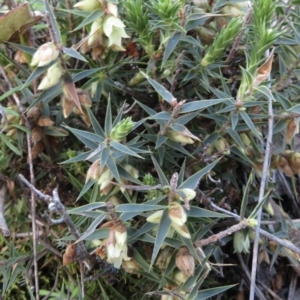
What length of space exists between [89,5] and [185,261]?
641 mm

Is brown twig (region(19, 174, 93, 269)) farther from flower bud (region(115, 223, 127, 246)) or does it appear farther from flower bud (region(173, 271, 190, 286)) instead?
flower bud (region(173, 271, 190, 286))

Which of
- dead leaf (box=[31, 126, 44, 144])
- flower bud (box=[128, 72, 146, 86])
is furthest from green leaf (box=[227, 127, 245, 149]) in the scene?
dead leaf (box=[31, 126, 44, 144])

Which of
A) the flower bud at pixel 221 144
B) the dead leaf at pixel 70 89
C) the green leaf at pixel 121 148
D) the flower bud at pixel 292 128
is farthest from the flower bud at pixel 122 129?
the flower bud at pixel 292 128

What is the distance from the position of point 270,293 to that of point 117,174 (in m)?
0.73

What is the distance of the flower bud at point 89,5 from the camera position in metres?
1.04

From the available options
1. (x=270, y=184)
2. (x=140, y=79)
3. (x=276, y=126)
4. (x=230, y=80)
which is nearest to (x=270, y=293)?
(x=270, y=184)

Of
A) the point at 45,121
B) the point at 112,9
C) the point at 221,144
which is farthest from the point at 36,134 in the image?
the point at 221,144

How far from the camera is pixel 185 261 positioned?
3.12 ft

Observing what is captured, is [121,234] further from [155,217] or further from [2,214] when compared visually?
[2,214]

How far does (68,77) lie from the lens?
3.42 feet

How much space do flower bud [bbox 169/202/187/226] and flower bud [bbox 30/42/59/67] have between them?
1.39 feet

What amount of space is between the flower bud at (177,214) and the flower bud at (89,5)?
0.52 m

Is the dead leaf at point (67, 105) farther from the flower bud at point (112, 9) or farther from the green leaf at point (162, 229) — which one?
the green leaf at point (162, 229)

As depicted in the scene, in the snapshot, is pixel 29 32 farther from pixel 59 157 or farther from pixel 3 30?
pixel 59 157
